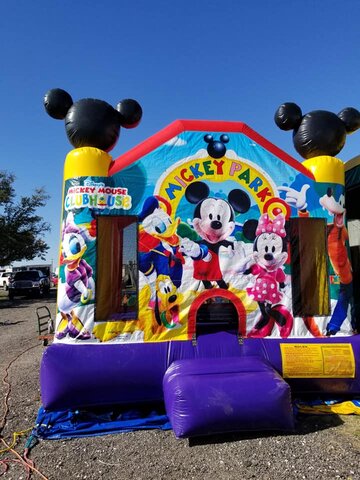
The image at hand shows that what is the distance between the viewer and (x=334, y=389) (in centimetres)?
477

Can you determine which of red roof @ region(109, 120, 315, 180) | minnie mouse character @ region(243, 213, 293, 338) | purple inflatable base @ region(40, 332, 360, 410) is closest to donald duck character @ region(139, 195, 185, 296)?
red roof @ region(109, 120, 315, 180)

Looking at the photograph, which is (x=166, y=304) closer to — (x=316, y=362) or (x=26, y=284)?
(x=316, y=362)

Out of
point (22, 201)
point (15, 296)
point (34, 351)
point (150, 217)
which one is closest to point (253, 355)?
point (150, 217)

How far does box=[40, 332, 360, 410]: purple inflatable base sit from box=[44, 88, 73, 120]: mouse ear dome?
2937 mm

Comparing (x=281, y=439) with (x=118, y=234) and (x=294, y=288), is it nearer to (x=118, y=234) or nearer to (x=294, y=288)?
(x=294, y=288)

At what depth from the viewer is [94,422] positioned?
4438 mm

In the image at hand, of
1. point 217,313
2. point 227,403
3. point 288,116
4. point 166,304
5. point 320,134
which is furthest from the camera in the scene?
point 217,313

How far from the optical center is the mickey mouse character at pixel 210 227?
16.0ft

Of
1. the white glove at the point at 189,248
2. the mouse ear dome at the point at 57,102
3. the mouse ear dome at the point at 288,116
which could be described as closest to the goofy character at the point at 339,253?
the mouse ear dome at the point at 288,116

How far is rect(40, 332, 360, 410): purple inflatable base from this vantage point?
440 cm

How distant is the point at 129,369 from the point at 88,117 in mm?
3058

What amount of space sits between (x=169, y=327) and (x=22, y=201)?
2552 cm

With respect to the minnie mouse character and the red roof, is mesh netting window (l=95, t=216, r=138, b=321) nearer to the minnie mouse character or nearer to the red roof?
the red roof

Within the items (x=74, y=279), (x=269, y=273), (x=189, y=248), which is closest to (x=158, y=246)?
(x=189, y=248)
